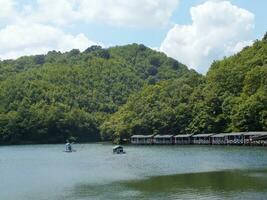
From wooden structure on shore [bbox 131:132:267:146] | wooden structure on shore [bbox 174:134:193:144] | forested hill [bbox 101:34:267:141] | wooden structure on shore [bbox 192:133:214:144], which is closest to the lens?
wooden structure on shore [bbox 131:132:267:146]

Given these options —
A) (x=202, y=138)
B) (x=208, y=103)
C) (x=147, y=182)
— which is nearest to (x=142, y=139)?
(x=208, y=103)

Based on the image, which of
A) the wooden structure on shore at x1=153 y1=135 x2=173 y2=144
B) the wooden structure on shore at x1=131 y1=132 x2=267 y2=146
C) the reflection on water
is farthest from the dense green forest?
the reflection on water

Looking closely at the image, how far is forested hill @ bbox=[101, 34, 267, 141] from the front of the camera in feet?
360

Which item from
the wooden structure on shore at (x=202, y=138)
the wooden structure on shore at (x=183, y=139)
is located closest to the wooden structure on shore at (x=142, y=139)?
the wooden structure on shore at (x=183, y=139)

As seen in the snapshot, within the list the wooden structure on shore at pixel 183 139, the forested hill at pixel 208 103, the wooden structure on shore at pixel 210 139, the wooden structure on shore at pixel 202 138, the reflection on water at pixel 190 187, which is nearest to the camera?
the reflection on water at pixel 190 187

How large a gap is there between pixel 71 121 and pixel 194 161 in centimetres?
11099

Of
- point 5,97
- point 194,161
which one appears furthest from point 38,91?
point 194,161

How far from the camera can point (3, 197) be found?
42.7 meters

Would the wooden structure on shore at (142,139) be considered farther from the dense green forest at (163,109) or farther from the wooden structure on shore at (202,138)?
the wooden structure on shore at (202,138)

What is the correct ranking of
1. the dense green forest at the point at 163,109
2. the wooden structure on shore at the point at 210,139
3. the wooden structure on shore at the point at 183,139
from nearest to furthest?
the wooden structure on shore at the point at 210,139
the dense green forest at the point at 163,109
the wooden structure on shore at the point at 183,139

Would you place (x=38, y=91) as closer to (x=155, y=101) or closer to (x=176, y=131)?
(x=155, y=101)

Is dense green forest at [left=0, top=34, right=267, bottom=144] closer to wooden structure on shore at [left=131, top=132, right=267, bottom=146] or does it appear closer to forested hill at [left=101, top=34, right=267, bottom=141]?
forested hill at [left=101, top=34, right=267, bottom=141]

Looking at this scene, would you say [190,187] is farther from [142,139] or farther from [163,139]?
[142,139]

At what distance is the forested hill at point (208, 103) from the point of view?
110 m
